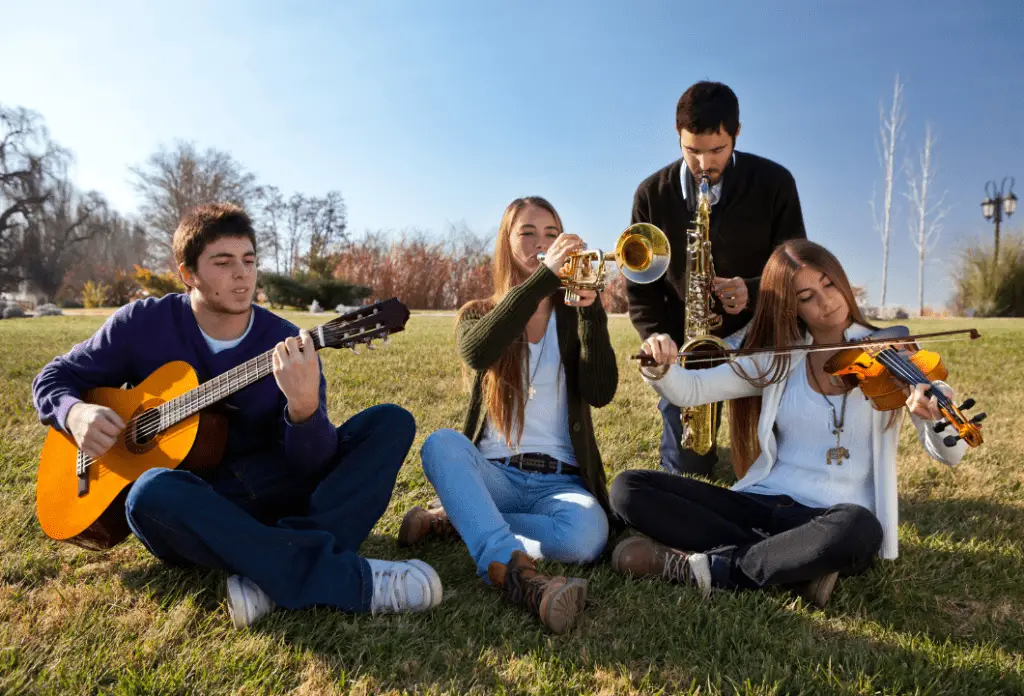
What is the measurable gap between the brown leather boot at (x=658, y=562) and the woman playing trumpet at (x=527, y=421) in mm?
131

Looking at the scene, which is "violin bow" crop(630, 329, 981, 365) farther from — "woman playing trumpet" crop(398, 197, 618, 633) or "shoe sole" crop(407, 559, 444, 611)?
"shoe sole" crop(407, 559, 444, 611)

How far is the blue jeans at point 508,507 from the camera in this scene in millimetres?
2486

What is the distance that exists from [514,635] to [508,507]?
0.79 metres

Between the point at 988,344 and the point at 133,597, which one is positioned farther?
the point at 988,344

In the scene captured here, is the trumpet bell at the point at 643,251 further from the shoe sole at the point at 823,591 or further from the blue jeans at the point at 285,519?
the shoe sole at the point at 823,591

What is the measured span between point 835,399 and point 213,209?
2.48m

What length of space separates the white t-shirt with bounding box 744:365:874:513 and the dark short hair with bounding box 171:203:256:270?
218cm

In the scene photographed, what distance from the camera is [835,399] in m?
2.73

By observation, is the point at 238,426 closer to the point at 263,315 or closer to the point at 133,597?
the point at 263,315

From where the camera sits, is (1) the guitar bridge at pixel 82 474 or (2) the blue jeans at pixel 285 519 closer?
(2) the blue jeans at pixel 285 519

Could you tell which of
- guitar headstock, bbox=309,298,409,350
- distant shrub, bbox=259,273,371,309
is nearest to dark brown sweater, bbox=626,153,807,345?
guitar headstock, bbox=309,298,409,350

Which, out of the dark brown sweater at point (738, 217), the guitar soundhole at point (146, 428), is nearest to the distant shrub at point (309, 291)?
the dark brown sweater at point (738, 217)

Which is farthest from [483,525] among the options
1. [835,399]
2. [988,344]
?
[988,344]

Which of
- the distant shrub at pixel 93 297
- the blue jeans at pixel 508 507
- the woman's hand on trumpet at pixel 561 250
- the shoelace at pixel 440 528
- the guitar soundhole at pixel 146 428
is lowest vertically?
the shoelace at pixel 440 528
